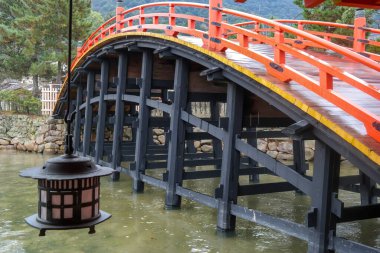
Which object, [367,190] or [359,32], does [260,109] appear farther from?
[359,32]

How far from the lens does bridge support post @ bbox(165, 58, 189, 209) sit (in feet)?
31.7

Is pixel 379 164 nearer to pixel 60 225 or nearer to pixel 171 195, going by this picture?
pixel 60 225

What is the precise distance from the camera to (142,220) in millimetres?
9094

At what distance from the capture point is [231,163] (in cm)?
790

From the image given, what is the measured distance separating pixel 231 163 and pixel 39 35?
1701 cm

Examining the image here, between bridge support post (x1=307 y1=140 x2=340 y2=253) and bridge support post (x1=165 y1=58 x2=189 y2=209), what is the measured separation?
4.14m

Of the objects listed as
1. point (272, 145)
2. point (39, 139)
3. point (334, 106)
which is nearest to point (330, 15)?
point (272, 145)

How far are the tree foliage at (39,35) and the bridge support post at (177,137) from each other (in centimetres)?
1310

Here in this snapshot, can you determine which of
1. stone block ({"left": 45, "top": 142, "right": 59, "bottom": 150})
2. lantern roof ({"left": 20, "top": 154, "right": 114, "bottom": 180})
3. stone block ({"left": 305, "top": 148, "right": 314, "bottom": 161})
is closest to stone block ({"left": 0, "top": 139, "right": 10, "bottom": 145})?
stone block ({"left": 45, "top": 142, "right": 59, "bottom": 150})

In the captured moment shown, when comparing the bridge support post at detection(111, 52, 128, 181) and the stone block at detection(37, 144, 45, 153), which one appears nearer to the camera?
the bridge support post at detection(111, 52, 128, 181)

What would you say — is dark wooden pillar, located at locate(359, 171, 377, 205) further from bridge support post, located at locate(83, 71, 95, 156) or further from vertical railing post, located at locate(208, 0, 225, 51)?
bridge support post, located at locate(83, 71, 95, 156)

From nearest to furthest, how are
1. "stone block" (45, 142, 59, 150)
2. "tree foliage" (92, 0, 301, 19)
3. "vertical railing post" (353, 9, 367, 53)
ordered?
"vertical railing post" (353, 9, 367, 53) < "stone block" (45, 142, 59, 150) < "tree foliage" (92, 0, 301, 19)

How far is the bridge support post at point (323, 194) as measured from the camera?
5.88 m

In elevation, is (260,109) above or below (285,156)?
above
